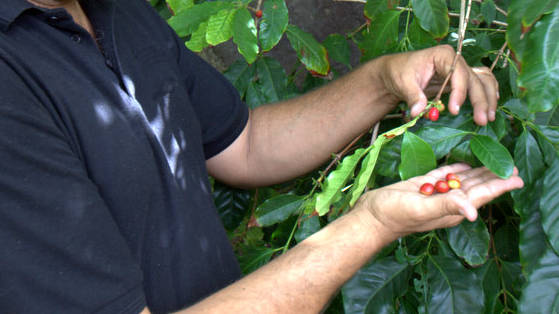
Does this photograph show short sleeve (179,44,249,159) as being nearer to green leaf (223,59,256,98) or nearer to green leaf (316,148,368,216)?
green leaf (223,59,256,98)

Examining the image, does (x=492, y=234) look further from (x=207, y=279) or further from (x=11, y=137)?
(x=11, y=137)

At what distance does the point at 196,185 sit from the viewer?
1.41 m

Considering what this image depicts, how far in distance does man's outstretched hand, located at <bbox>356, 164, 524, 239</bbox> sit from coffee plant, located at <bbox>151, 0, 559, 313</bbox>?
0.12 feet

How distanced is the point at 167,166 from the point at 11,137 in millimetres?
452

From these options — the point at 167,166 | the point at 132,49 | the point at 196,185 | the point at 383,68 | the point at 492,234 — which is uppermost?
the point at 132,49

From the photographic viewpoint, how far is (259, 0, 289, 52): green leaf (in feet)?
5.16

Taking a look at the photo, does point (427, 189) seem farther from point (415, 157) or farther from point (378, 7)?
point (378, 7)

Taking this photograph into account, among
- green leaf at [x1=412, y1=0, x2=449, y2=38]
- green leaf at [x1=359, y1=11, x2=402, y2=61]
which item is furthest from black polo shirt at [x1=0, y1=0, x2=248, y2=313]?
green leaf at [x1=412, y1=0, x2=449, y2=38]

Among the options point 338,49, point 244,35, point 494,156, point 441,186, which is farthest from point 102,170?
point 338,49

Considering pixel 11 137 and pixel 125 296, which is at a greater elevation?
pixel 11 137

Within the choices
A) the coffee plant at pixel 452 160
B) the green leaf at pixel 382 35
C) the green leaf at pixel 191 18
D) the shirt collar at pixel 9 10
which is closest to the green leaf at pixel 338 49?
the coffee plant at pixel 452 160

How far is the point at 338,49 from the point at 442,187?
1.04 meters

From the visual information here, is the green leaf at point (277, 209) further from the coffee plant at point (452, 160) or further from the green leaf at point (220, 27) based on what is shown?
the green leaf at point (220, 27)

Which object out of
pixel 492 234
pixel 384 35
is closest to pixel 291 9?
pixel 384 35
